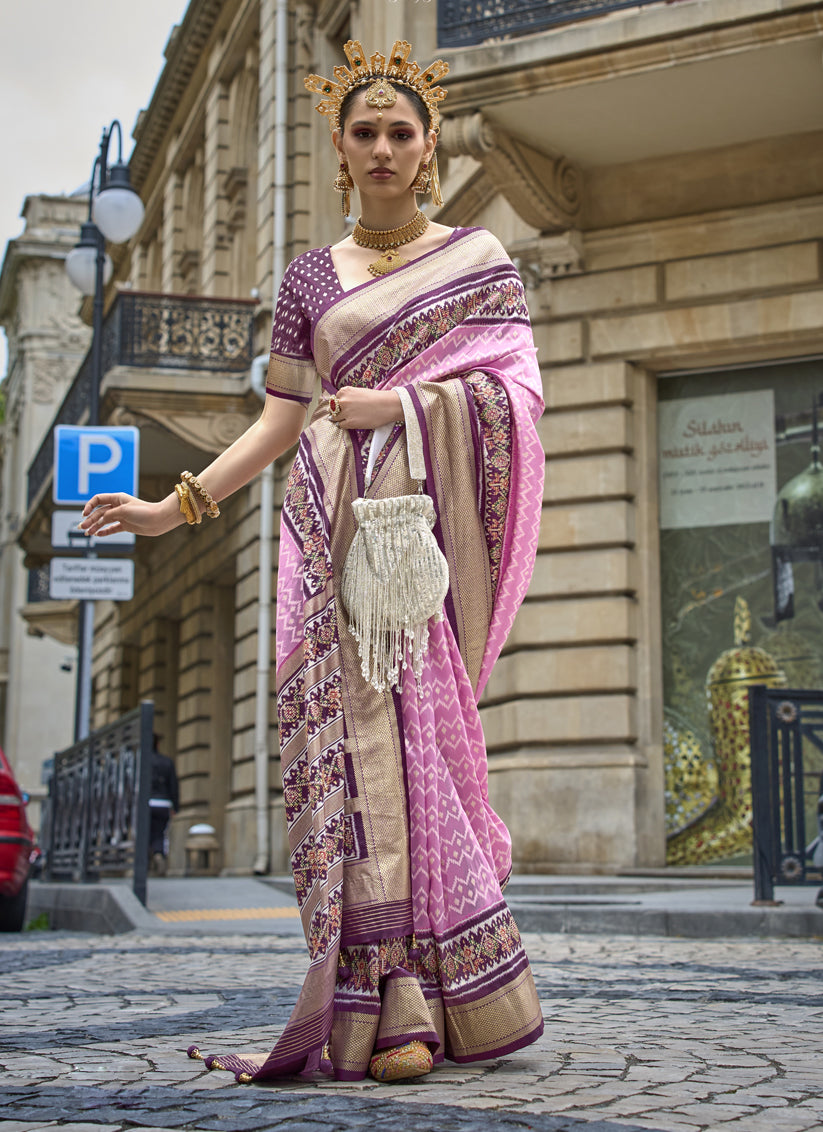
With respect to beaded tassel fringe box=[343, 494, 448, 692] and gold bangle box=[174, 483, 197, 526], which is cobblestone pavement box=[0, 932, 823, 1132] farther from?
gold bangle box=[174, 483, 197, 526]

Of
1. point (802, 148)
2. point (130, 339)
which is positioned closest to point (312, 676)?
point (802, 148)

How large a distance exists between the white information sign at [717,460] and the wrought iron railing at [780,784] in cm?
472

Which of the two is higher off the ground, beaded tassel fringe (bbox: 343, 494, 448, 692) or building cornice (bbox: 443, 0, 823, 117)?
building cornice (bbox: 443, 0, 823, 117)

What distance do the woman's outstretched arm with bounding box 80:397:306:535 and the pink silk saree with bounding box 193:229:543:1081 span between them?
0.23 feet

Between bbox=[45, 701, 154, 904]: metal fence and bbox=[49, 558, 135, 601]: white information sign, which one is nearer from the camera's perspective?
bbox=[45, 701, 154, 904]: metal fence

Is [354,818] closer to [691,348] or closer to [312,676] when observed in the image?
A: [312,676]

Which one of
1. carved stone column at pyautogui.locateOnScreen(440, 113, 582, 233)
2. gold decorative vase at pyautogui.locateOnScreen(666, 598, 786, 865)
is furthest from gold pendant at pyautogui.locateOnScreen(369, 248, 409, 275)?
gold decorative vase at pyautogui.locateOnScreen(666, 598, 786, 865)

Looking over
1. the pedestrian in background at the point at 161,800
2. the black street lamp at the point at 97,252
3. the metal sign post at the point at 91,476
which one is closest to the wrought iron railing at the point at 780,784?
the metal sign post at the point at 91,476

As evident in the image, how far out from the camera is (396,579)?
3229 millimetres

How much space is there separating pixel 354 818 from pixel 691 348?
10125mm

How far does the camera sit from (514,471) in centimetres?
341

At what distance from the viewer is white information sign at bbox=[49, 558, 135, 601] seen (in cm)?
1309

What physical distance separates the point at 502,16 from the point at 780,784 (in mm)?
6835

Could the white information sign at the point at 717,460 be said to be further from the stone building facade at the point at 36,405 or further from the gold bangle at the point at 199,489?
the stone building facade at the point at 36,405
